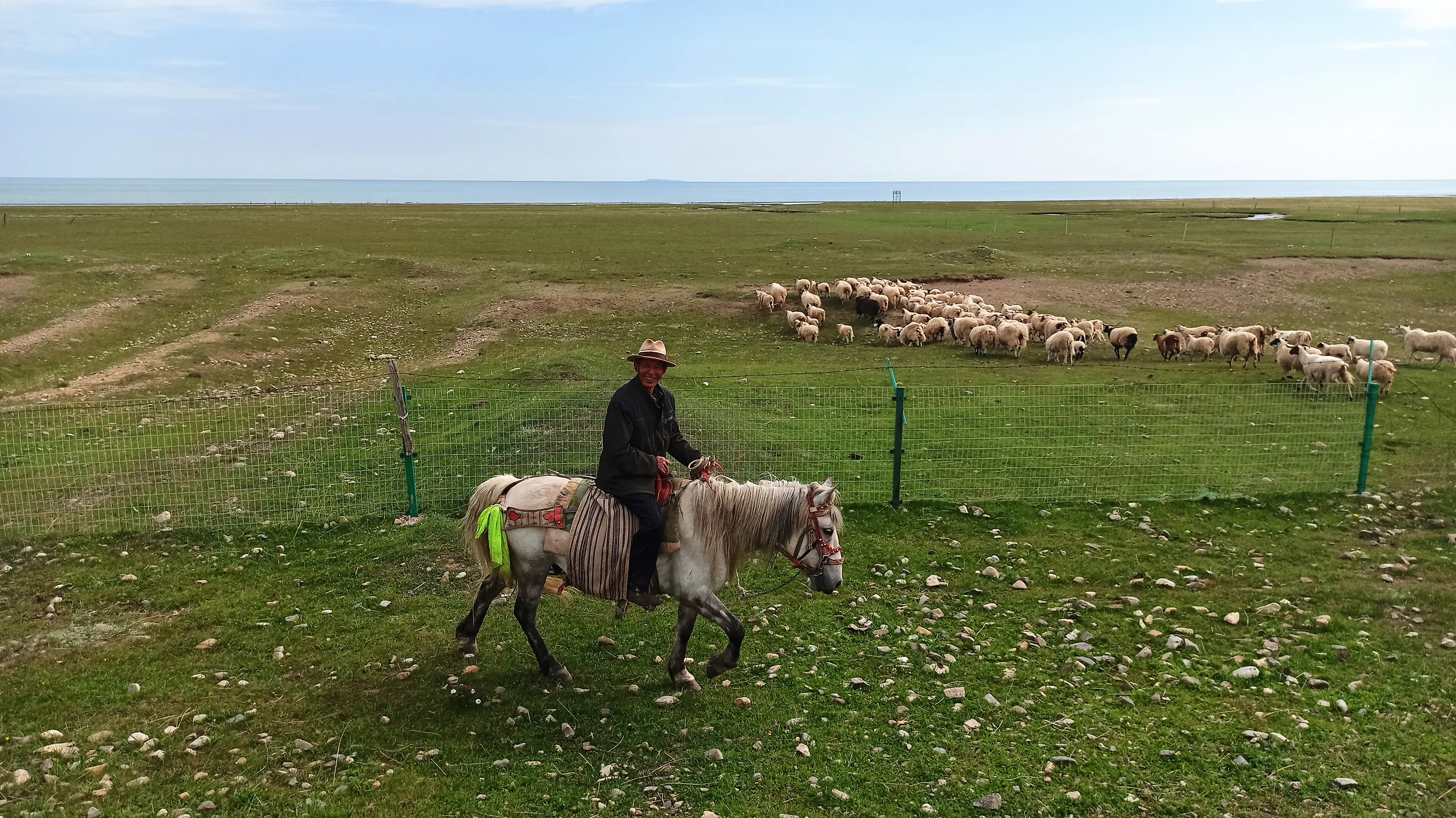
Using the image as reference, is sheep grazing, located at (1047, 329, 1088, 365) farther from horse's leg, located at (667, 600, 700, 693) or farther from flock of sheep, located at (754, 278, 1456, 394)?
horse's leg, located at (667, 600, 700, 693)

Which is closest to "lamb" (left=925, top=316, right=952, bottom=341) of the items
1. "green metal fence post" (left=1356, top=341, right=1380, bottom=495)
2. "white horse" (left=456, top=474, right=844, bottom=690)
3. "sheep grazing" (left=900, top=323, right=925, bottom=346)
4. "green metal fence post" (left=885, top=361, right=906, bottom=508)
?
"sheep grazing" (left=900, top=323, right=925, bottom=346)

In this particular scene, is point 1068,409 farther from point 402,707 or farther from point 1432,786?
point 402,707

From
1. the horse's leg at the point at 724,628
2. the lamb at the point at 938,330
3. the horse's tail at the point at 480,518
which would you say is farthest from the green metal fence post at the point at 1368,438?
the lamb at the point at 938,330

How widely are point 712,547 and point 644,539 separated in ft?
2.23

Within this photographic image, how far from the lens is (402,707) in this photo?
25.3 feet

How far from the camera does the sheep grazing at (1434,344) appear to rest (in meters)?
23.0

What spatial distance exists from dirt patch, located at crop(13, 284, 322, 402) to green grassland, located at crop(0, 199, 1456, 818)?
230mm

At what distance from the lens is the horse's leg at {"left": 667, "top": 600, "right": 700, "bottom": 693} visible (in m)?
7.99

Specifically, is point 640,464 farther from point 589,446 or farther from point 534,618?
point 589,446

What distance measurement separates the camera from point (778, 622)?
9.38m

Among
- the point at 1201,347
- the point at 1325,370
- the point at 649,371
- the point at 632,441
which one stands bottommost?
the point at 1325,370

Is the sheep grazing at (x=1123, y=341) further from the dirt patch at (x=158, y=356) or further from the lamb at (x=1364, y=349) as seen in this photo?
the dirt patch at (x=158, y=356)

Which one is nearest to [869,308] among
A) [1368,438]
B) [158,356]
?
[1368,438]

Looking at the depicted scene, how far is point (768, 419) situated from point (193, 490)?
31.9ft
